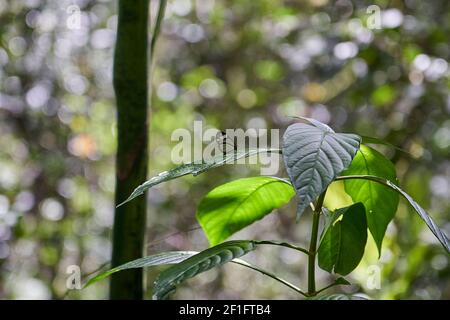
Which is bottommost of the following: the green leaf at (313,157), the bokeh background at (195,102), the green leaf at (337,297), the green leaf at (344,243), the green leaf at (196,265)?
the green leaf at (337,297)

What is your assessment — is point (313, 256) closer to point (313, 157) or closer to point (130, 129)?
point (313, 157)

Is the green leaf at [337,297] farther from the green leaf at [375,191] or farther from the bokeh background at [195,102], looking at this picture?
the bokeh background at [195,102]

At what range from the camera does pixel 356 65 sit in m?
1.97

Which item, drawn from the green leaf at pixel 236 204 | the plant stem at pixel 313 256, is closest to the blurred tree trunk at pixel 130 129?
the green leaf at pixel 236 204

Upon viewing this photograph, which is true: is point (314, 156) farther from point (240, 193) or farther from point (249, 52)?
point (249, 52)

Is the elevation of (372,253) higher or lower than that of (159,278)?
higher

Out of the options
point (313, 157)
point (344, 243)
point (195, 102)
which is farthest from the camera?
point (195, 102)

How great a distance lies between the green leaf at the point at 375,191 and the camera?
59cm

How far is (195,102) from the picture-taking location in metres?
2.57

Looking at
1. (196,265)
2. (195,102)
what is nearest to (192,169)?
(196,265)

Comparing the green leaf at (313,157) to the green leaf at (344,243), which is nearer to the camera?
the green leaf at (313,157)

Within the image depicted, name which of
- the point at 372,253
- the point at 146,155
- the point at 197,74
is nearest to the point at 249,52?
the point at 197,74

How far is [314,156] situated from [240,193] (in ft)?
0.58

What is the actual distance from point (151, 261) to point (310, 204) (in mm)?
119
